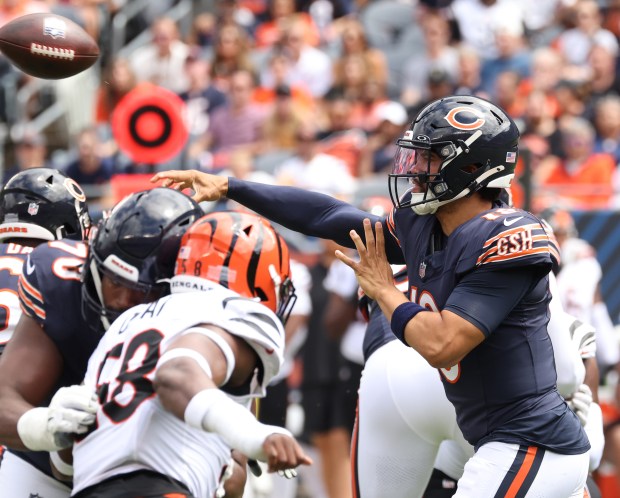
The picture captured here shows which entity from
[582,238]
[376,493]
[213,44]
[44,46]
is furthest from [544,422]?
[213,44]

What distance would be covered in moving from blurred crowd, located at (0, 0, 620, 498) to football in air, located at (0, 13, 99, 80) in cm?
293

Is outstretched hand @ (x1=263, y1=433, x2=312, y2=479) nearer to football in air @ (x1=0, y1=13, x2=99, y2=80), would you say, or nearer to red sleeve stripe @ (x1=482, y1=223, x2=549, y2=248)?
red sleeve stripe @ (x1=482, y1=223, x2=549, y2=248)

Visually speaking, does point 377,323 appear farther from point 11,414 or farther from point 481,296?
point 11,414

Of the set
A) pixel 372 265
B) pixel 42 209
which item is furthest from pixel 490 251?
pixel 42 209

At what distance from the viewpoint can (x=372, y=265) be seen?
369 centimetres

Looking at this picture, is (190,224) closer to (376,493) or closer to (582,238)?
(376,493)

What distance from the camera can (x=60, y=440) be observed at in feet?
10.4

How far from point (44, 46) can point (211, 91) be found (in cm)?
628

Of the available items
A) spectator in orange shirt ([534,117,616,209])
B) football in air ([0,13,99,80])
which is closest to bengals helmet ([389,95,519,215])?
football in air ([0,13,99,80])

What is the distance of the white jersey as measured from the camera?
3.11 metres

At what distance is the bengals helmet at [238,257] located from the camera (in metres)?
3.40

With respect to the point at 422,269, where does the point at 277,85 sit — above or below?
below

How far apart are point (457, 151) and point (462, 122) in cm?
10

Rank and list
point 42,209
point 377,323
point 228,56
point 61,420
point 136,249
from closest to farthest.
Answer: point 61,420 → point 136,249 → point 42,209 → point 377,323 → point 228,56
